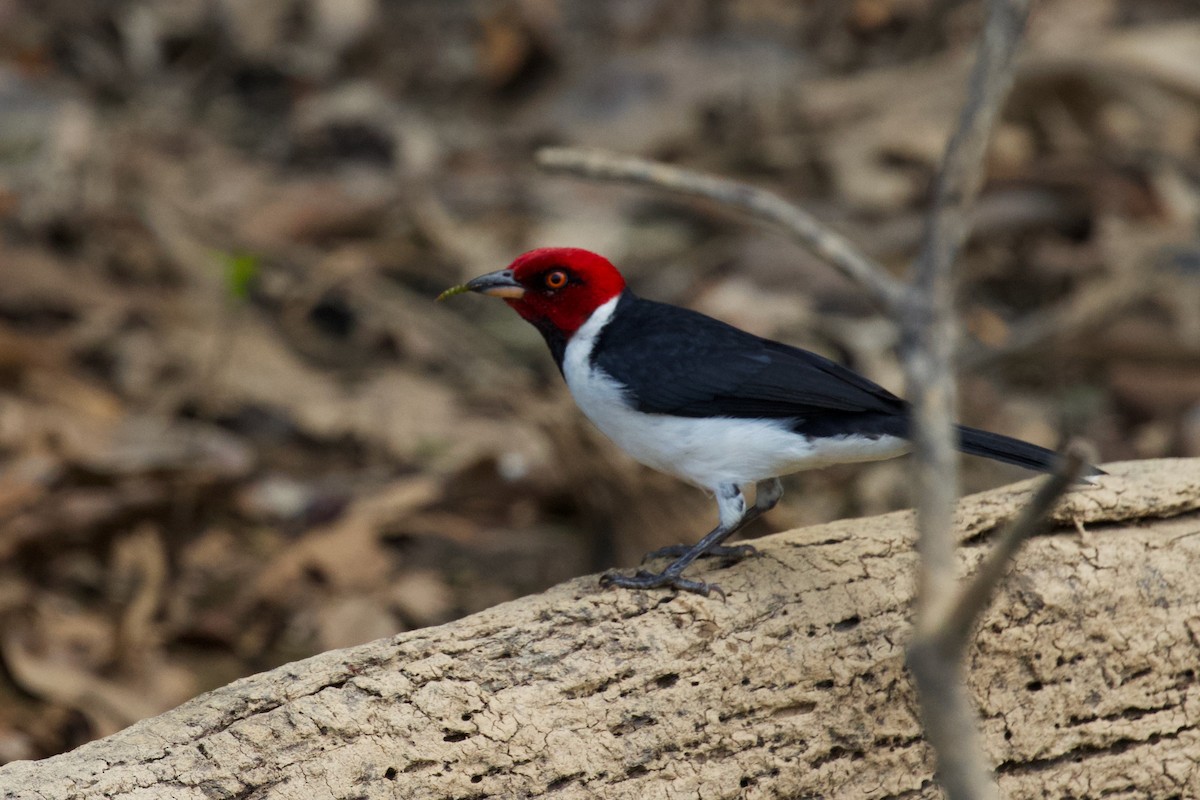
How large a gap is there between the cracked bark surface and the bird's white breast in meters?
0.23

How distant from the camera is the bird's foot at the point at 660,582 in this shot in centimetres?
317

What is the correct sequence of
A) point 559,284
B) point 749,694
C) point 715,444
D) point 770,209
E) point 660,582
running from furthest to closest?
point 559,284, point 715,444, point 660,582, point 749,694, point 770,209

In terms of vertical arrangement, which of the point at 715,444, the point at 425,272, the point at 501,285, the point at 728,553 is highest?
the point at 425,272

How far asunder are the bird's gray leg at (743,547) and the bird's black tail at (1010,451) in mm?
558

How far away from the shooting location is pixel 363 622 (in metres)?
5.15

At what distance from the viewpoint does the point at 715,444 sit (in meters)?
3.54

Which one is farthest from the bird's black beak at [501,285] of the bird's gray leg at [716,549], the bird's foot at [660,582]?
the bird's foot at [660,582]

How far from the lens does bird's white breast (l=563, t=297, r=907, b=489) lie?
3.54 m

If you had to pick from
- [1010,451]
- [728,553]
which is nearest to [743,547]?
[728,553]

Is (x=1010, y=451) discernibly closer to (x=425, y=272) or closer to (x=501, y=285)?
(x=501, y=285)

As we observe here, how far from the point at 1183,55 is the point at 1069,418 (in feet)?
7.95

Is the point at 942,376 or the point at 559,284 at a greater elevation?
the point at 559,284

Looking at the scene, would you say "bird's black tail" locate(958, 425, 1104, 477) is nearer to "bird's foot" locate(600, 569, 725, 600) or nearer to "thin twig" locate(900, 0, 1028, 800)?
"bird's foot" locate(600, 569, 725, 600)

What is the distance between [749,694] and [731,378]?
34.2 inches
